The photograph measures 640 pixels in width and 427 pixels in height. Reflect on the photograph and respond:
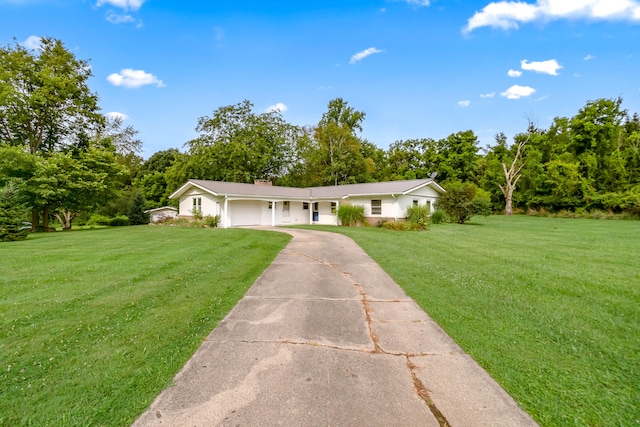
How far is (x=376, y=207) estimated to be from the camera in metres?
22.3

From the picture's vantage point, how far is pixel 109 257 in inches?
333

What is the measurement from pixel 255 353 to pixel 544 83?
90.9 feet

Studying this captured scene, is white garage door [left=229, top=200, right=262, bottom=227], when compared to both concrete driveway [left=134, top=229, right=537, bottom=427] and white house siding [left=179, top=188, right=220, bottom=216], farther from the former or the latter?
concrete driveway [left=134, top=229, right=537, bottom=427]

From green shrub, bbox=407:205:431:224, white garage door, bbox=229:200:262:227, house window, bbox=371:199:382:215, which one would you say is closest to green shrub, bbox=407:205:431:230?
green shrub, bbox=407:205:431:224

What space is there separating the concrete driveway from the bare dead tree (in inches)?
1654

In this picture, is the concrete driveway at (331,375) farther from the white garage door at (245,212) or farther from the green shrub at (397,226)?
the white garage door at (245,212)

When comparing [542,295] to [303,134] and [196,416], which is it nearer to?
[196,416]

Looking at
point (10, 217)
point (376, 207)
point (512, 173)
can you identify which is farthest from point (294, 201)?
point (512, 173)

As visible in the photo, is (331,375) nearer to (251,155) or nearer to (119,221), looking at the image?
(119,221)

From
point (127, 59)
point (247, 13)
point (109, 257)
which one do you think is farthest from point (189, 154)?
point (109, 257)

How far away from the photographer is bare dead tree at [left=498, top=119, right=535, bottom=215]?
3922 centimetres

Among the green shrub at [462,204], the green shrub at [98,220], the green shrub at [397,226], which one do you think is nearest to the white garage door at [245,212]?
the green shrub at [397,226]

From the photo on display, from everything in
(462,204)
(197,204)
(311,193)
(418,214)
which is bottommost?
(418,214)

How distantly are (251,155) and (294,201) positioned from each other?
13.7 metres
